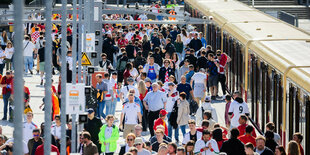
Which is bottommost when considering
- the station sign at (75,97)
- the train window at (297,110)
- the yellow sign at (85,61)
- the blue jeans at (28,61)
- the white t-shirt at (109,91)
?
the blue jeans at (28,61)

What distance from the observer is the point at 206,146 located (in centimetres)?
1409

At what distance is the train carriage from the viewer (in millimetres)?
15492

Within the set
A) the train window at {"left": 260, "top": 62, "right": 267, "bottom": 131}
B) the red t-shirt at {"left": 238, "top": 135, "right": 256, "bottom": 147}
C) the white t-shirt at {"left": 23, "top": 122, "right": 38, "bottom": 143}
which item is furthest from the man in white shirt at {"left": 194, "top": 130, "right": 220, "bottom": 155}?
the train window at {"left": 260, "top": 62, "right": 267, "bottom": 131}

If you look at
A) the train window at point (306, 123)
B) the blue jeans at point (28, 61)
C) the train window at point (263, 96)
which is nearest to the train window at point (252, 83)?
the train window at point (263, 96)

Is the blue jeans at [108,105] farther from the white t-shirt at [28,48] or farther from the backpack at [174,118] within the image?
the white t-shirt at [28,48]

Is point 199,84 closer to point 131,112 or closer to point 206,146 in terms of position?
point 131,112

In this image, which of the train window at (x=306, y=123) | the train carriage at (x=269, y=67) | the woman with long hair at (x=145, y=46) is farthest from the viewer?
the woman with long hair at (x=145, y=46)

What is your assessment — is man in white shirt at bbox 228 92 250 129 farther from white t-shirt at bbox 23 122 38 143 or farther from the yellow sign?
the yellow sign

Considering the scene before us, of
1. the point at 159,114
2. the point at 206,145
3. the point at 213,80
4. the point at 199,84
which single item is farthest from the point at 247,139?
the point at 213,80

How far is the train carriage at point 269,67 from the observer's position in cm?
1549

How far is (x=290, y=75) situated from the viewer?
16125 millimetres

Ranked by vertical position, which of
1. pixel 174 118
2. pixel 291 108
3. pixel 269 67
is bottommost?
pixel 174 118

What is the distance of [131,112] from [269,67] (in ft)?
9.95

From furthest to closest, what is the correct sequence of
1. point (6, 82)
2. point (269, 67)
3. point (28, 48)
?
point (28, 48) < point (6, 82) < point (269, 67)
